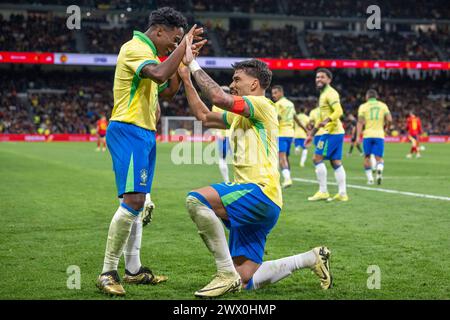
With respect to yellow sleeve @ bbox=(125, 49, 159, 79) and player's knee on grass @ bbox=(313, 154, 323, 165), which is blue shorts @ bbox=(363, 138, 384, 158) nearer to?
player's knee on grass @ bbox=(313, 154, 323, 165)

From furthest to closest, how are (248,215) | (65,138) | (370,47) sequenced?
(370,47) < (65,138) < (248,215)

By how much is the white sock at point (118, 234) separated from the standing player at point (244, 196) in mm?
554

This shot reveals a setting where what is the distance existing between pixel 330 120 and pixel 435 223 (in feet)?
13.5

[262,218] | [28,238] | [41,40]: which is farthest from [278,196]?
[41,40]

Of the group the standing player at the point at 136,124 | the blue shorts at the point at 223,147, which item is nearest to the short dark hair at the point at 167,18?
the standing player at the point at 136,124

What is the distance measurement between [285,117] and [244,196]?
1322cm

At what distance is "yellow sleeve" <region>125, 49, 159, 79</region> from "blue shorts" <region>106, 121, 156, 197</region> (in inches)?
19.4

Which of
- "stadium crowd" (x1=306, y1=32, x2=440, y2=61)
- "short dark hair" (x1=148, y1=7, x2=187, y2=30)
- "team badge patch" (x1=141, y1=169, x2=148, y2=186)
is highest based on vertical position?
"stadium crowd" (x1=306, y1=32, x2=440, y2=61)

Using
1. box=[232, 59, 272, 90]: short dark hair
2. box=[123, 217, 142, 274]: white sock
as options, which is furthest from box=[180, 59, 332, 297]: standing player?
box=[123, 217, 142, 274]: white sock

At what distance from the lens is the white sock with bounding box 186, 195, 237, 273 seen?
580 cm

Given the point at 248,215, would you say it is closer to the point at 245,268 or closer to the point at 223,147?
the point at 245,268

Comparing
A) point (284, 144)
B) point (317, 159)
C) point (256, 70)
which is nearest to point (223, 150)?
point (284, 144)

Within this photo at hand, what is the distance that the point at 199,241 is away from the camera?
28.8 feet
